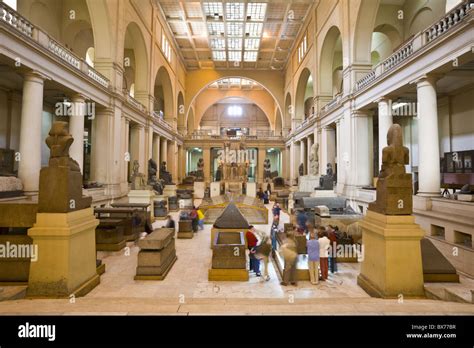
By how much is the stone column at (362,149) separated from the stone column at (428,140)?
16.9 ft

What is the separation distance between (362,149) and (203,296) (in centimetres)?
1269

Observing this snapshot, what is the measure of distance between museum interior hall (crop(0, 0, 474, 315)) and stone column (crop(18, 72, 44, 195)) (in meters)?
0.05

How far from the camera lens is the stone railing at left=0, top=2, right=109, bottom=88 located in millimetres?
8026

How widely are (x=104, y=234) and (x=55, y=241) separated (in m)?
4.48

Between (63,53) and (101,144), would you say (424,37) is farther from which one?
(101,144)

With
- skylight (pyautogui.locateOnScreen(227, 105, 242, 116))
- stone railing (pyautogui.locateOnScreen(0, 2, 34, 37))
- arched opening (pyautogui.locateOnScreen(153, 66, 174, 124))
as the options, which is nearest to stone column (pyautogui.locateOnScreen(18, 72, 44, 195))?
stone railing (pyautogui.locateOnScreen(0, 2, 34, 37))

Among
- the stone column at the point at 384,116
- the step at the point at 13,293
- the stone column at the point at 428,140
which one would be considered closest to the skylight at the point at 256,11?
the stone column at the point at 384,116

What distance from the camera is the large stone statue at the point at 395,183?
4098 millimetres

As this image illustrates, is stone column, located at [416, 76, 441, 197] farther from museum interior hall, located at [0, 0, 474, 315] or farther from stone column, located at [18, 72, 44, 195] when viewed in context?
stone column, located at [18, 72, 44, 195]

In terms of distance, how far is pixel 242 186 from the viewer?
2277 cm

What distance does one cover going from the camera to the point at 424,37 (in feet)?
29.6

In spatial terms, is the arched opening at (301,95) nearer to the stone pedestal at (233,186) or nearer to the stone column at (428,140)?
the stone pedestal at (233,186)
